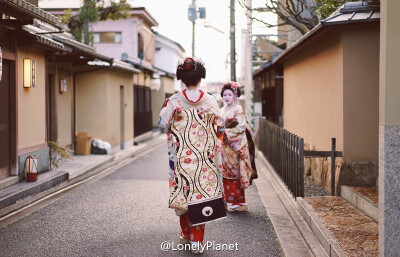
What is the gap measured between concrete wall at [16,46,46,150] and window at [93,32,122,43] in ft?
70.2

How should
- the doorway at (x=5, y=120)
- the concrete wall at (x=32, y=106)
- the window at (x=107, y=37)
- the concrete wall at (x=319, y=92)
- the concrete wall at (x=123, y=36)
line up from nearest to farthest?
the concrete wall at (x=319, y=92) < the doorway at (x=5, y=120) < the concrete wall at (x=32, y=106) < the concrete wall at (x=123, y=36) < the window at (x=107, y=37)

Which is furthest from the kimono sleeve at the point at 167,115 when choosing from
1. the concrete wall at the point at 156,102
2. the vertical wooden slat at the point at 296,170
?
the concrete wall at the point at 156,102

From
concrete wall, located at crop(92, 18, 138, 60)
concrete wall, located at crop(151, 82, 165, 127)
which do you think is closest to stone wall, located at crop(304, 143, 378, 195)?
concrete wall, located at crop(92, 18, 138, 60)

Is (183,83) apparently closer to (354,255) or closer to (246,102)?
(354,255)

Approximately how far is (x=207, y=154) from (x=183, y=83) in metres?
0.97

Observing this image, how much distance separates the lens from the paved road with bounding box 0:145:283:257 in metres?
6.50

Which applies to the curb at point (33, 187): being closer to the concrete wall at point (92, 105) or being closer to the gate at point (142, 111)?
the concrete wall at point (92, 105)

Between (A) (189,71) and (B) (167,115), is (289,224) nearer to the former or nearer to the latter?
(B) (167,115)

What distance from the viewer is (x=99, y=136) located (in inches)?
795

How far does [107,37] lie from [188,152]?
29.8 m

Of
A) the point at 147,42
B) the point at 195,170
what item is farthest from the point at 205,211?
the point at 147,42

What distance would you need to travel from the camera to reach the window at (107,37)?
34.7 metres

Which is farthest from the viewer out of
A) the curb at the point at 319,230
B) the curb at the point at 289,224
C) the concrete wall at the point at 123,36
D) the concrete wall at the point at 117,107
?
the concrete wall at the point at 123,36

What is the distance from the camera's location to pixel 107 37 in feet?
115
